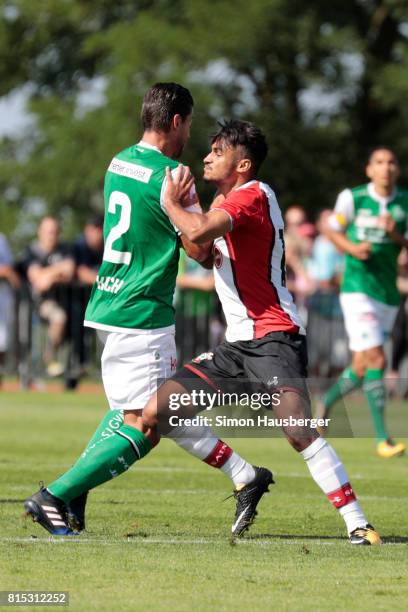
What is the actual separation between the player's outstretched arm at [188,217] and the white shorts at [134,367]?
0.68 meters

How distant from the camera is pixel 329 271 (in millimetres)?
20156

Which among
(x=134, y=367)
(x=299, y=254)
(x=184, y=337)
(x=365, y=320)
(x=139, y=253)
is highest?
(x=139, y=253)

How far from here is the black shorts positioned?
25.6ft

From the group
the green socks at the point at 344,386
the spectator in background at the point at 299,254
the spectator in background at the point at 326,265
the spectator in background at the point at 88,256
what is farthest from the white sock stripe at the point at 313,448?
the spectator in background at the point at 88,256

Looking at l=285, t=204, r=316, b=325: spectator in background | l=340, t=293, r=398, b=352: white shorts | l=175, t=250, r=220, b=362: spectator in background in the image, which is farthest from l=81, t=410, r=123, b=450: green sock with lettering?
l=175, t=250, r=220, b=362: spectator in background

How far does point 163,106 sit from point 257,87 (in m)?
27.6

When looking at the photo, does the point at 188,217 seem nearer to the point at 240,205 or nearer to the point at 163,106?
the point at 240,205

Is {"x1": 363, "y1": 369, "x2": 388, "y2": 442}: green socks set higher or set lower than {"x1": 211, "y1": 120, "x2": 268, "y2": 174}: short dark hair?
lower

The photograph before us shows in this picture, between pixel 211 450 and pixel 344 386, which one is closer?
pixel 211 450

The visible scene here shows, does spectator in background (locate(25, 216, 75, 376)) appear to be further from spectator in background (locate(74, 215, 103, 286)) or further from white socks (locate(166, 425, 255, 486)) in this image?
white socks (locate(166, 425, 255, 486))

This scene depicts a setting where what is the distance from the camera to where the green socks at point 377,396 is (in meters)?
13.4

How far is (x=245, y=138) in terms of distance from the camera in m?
8.22

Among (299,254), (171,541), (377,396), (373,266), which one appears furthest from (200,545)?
(299,254)

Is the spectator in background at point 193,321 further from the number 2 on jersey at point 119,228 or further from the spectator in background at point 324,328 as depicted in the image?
the number 2 on jersey at point 119,228
